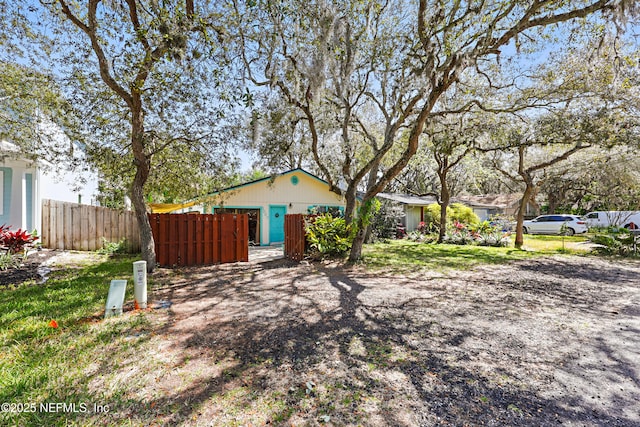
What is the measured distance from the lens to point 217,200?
44.0ft

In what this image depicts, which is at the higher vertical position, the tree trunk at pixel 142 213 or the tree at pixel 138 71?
the tree at pixel 138 71

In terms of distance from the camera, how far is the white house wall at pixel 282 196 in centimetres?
1477

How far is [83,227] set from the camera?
1105 cm

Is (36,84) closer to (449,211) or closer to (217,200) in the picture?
(217,200)

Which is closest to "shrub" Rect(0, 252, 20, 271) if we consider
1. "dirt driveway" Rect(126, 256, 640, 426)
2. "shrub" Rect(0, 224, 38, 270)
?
"shrub" Rect(0, 224, 38, 270)

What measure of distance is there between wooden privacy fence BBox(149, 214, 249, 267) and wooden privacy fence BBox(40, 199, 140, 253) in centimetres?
296

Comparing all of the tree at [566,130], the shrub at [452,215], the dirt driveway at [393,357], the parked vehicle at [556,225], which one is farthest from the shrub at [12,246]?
the parked vehicle at [556,225]

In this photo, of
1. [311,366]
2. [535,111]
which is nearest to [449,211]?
[535,111]

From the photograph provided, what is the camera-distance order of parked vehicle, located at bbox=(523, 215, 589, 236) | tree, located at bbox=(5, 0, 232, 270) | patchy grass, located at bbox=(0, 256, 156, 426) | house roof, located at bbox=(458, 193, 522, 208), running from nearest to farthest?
patchy grass, located at bbox=(0, 256, 156, 426)
tree, located at bbox=(5, 0, 232, 270)
parked vehicle, located at bbox=(523, 215, 589, 236)
house roof, located at bbox=(458, 193, 522, 208)

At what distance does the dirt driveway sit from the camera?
2.39 meters

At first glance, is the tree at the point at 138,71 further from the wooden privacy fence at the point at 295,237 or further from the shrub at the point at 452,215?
the shrub at the point at 452,215

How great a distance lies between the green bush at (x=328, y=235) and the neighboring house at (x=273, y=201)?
13.2 ft

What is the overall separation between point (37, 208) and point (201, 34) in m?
8.48

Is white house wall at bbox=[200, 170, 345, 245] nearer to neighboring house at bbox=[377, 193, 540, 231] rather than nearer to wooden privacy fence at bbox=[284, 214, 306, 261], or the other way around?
wooden privacy fence at bbox=[284, 214, 306, 261]
